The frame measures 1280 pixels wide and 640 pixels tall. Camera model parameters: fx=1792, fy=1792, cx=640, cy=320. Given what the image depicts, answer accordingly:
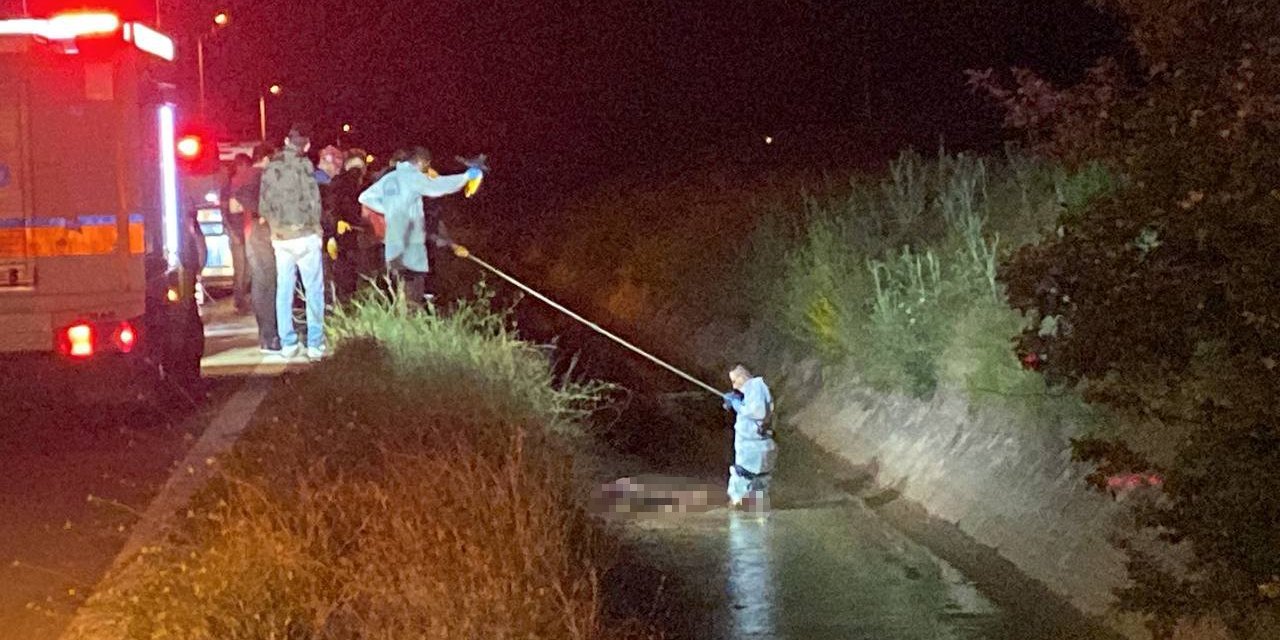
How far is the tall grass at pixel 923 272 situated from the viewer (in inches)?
431

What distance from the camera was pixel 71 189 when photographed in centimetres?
1066

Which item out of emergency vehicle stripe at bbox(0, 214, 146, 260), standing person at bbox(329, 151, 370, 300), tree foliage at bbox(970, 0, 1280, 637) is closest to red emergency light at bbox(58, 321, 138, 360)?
emergency vehicle stripe at bbox(0, 214, 146, 260)

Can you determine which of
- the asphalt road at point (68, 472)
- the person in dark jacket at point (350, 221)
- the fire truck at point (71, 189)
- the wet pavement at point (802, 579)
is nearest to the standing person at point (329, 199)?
the person in dark jacket at point (350, 221)

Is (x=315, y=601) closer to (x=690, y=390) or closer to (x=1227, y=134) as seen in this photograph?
(x=1227, y=134)

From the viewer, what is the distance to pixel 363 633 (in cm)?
612

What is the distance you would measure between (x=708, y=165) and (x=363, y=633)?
24.8m

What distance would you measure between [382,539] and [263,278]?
8.31 meters

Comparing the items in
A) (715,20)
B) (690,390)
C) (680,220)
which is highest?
(715,20)

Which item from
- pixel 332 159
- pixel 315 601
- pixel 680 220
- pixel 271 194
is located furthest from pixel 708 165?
pixel 315 601

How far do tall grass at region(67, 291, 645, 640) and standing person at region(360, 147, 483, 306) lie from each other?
4.40 meters

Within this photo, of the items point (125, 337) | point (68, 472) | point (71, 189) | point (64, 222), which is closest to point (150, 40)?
point (71, 189)

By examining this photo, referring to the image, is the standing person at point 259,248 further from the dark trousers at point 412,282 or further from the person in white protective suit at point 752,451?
the person in white protective suit at point 752,451

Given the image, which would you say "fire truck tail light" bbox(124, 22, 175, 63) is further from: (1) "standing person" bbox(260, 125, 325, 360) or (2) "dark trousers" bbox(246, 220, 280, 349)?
(2) "dark trousers" bbox(246, 220, 280, 349)

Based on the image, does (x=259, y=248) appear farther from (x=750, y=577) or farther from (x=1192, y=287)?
(x=1192, y=287)
